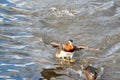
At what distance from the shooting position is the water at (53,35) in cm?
Result: 1245

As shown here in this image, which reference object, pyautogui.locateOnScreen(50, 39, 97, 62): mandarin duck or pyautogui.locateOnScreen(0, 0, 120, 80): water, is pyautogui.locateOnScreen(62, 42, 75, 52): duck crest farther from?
pyautogui.locateOnScreen(0, 0, 120, 80): water

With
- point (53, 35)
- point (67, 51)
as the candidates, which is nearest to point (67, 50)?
point (67, 51)

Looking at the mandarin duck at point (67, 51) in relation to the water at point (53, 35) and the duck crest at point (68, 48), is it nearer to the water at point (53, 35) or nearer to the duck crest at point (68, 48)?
the duck crest at point (68, 48)

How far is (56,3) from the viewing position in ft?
63.3

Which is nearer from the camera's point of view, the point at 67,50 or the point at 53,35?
the point at 67,50

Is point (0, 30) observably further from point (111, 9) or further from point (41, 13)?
point (111, 9)

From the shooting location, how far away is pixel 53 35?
15.5 metres

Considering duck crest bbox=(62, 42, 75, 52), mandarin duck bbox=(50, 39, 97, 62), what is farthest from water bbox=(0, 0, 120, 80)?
duck crest bbox=(62, 42, 75, 52)

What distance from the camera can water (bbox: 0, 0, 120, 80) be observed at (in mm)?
Result: 12445

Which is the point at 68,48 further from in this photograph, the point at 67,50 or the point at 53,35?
the point at 53,35

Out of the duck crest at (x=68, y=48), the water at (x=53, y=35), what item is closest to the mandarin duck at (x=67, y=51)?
the duck crest at (x=68, y=48)

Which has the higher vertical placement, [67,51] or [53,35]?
[53,35]

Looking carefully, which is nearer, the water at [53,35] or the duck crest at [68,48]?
the water at [53,35]

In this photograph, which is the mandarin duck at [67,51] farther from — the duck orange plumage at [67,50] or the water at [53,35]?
the water at [53,35]
